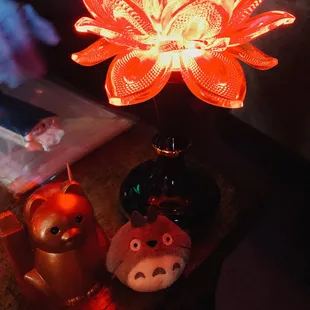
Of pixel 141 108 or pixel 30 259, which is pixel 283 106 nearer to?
pixel 141 108

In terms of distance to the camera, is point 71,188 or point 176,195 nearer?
point 71,188

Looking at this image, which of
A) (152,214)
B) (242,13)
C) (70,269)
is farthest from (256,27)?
(70,269)

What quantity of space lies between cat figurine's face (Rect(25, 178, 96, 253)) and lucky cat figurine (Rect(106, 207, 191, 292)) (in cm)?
6

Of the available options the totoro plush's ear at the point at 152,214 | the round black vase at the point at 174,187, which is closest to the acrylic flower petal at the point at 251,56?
the round black vase at the point at 174,187

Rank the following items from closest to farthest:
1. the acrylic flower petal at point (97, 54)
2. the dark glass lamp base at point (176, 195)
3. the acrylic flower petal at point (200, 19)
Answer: the acrylic flower petal at point (200, 19) → the acrylic flower petal at point (97, 54) → the dark glass lamp base at point (176, 195)

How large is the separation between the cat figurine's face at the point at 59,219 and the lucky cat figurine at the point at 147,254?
63 millimetres

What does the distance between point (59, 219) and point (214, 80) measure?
24 centimetres

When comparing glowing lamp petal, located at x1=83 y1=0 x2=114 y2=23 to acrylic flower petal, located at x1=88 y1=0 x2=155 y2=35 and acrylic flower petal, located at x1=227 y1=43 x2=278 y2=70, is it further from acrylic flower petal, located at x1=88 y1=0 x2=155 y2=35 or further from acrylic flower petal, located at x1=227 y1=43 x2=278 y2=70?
acrylic flower petal, located at x1=227 y1=43 x2=278 y2=70

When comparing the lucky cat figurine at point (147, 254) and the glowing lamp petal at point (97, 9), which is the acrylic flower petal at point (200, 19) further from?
the lucky cat figurine at point (147, 254)

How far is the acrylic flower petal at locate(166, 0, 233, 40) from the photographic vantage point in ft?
1.64

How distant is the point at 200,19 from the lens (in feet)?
1.69

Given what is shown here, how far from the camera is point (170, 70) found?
0.56m

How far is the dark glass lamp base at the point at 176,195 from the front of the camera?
28.1 inches

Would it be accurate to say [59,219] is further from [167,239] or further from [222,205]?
[222,205]
